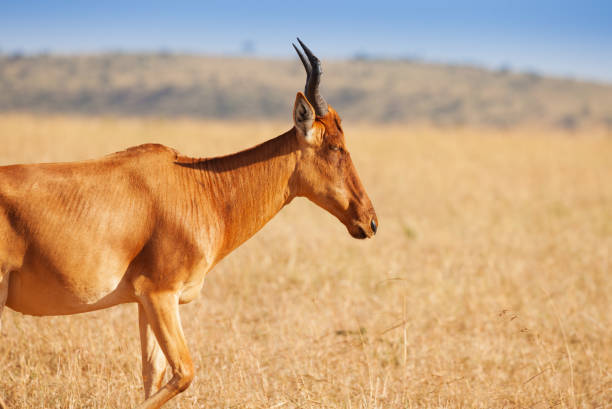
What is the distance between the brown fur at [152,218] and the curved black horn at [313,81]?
0.37 ft

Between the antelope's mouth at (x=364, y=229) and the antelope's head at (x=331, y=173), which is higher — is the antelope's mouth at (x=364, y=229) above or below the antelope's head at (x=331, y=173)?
below

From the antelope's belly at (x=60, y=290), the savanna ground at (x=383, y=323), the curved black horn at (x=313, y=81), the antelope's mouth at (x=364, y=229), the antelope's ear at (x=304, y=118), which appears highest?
the curved black horn at (x=313, y=81)

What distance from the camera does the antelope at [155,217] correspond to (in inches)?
160

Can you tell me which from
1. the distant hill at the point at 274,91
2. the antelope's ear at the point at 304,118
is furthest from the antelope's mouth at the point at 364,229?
the distant hill at the point at 274,91

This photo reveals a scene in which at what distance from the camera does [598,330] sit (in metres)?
7.42

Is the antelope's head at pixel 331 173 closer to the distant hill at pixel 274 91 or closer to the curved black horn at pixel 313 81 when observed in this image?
the curved black horn at pixel 313 81

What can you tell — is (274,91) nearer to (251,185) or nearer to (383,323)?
(383,323)

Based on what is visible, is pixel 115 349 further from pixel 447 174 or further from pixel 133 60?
pixel 133 60

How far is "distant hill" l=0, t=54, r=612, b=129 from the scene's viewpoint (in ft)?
269

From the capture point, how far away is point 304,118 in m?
4.65

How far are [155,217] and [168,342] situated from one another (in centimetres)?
81

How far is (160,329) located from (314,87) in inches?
75.6

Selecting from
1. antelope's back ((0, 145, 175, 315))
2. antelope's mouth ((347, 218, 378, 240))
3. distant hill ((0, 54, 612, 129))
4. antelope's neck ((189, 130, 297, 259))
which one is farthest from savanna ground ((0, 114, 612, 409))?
distant hill ((0, 54, 612, 129))

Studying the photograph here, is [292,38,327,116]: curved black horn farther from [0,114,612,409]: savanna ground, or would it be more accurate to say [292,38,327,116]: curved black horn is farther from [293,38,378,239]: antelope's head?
[0,114,612,409]: savanna ground
